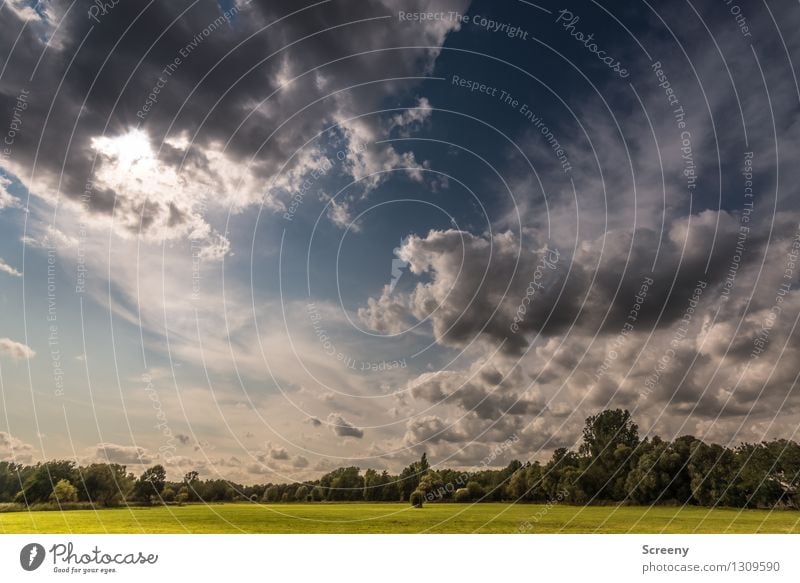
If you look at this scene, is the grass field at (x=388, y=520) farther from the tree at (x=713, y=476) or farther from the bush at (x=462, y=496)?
the tree at (x=713, y=476)

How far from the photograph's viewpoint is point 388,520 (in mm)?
29359

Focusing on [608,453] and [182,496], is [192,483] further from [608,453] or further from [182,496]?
[608,453]

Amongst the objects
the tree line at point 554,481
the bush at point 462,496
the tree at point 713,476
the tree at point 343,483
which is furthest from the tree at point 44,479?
the tree at point 713,476

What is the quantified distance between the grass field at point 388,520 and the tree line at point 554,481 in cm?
69

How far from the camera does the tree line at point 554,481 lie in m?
28.7

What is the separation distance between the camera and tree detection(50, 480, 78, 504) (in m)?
28.1
